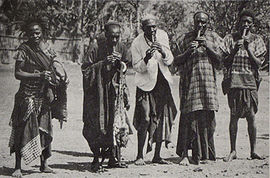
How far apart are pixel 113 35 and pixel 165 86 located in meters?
1.09

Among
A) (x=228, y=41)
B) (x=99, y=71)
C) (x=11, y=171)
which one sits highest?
(x=228, y=41)

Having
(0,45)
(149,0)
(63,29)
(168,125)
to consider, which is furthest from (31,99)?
(149,0)

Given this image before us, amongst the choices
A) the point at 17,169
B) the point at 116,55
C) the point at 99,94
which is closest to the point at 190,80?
the point at 116,55

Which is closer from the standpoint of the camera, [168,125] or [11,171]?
[11,171]

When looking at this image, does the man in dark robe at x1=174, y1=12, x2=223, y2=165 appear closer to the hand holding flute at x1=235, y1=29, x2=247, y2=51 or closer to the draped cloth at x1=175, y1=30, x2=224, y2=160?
the draped cloth at x1=175, y1=30, x2=224, y2=160

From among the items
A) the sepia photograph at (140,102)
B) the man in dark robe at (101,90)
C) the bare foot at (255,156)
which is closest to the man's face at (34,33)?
the sepia photograph at (140,102)

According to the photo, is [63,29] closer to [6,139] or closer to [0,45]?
Answer: [0,45]

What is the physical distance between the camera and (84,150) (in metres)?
7.47

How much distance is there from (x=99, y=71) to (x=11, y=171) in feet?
5.22

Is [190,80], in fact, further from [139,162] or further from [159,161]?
[139,162]

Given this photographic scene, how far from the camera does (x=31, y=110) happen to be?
5309 millimetres

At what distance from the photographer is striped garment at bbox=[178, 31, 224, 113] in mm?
6086

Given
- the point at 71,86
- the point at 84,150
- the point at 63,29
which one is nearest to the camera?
the point at 84,150

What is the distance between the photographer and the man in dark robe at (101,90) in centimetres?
559
